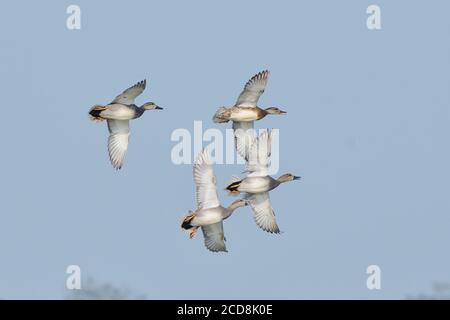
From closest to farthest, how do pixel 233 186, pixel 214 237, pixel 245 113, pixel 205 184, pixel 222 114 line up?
pixel 205 184 → pixel 214 237 → pixel 233 186 → pixel 222 114 → pixel 245 113

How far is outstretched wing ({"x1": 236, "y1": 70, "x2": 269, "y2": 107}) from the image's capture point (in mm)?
35188

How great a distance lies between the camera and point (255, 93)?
3547 cm

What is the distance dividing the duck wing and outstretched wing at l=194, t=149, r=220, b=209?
268 centimetres

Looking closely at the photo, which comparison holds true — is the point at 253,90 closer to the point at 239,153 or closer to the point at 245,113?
the point at 245,113

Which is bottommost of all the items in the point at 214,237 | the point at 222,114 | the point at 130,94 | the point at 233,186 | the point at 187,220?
the point at 214,237

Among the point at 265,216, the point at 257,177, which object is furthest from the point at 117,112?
the point at 265,216

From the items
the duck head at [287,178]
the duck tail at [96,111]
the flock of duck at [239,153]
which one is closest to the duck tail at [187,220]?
the flock of duck at [239,153]

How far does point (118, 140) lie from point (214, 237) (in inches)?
132

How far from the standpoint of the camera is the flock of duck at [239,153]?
33594 mm

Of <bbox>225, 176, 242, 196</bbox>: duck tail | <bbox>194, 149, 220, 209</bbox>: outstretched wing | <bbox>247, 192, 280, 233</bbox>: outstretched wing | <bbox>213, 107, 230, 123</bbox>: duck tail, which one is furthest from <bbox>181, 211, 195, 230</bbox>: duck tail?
<bbox>213, 107, 230, 123</bbox>: duck tail

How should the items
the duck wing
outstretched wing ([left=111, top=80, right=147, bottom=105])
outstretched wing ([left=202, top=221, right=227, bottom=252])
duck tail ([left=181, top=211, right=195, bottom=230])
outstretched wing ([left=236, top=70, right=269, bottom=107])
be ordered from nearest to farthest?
duck tail ([left=181, top=211, right=195, bottom=230]) < outstretched wing ([left=202, top=221, right=227, bottom=252]) < outstretched wing ([left=111, top=80, right=147, bottom=105]) < outstretched wing ([left=236, top=70, right=269, bottom=107]) < the duck wing

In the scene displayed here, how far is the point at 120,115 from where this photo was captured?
3516 cm

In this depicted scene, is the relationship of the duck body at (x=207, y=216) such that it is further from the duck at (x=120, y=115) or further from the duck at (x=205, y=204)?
the duck at (x=120, y=115)

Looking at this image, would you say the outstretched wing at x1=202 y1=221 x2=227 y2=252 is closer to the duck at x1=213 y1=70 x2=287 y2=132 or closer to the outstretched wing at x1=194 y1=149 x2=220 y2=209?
the outstretched wing at x1=194 y1=149 x2=220 y2=209
